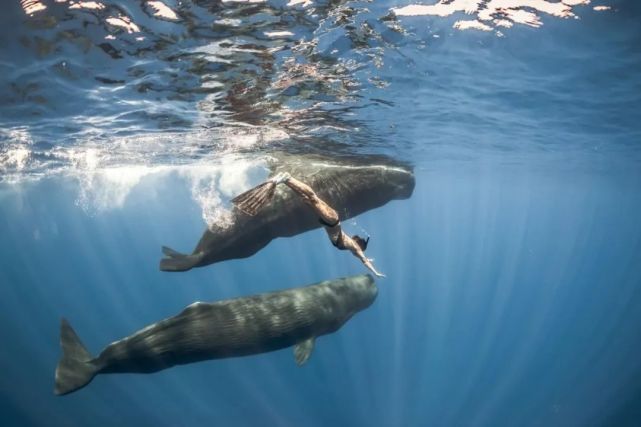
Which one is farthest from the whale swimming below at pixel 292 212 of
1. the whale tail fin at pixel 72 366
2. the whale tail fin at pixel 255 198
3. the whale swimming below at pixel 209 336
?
the whale tail fin at pixel 255 198

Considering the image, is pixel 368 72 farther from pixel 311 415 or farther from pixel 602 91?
pixel 311 415

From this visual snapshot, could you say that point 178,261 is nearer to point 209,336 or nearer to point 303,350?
point 209,336

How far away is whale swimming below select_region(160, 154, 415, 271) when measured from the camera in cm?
888

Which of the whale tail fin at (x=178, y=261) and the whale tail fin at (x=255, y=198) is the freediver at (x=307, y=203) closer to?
the whale tail fin at (x=255, y=198)

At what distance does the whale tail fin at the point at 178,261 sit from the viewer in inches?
324

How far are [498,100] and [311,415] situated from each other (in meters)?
25.4

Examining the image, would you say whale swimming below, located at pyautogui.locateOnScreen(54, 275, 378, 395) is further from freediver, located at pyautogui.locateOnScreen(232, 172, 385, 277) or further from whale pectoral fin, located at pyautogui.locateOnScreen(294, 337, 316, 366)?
freediver, located at pyautogui.locateOnScreen(232, 172, 385, 277)

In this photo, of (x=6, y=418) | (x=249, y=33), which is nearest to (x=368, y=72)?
(x=249, y=33)

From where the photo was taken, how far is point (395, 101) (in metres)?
13.8

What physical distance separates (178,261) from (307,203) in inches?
187

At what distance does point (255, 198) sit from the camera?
4.89 meters

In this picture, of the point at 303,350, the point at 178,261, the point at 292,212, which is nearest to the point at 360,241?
the point at 292,212

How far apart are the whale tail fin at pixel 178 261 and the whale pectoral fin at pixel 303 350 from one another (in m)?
3.14

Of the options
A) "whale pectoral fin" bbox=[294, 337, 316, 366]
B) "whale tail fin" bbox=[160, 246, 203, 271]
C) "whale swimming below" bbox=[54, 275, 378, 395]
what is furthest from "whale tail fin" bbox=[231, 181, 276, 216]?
"whale pectoral fin" bbox=[294, 337, 316, 366]
